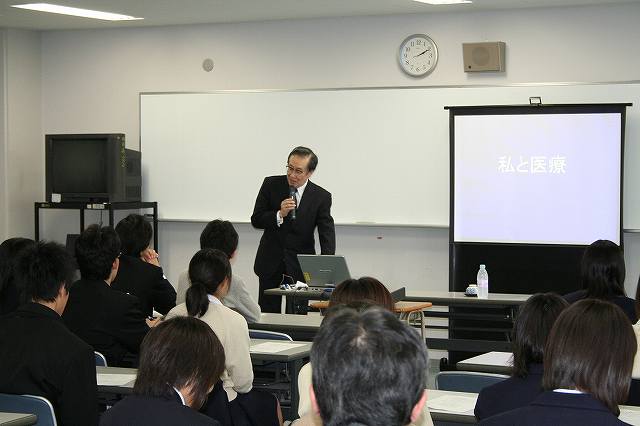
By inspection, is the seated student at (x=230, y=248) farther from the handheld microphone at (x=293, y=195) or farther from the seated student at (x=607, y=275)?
the seated student at (x=607, y=275)

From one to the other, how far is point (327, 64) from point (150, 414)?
22.5ft

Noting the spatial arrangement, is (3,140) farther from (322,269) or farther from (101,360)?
(101,360)

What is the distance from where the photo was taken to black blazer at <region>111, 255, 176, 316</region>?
210 inches

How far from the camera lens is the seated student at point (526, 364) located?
2.94m

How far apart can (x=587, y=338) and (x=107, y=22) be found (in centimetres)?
802

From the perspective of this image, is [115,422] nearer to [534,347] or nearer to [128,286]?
[534,347]

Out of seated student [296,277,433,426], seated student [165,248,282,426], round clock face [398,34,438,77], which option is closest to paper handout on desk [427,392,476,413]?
seated student [296,277,433,426]

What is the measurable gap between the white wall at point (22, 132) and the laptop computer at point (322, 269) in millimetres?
A: 4399

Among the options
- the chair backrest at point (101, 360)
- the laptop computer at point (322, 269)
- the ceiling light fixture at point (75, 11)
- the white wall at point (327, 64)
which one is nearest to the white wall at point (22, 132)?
the white wall at point (327, 64)

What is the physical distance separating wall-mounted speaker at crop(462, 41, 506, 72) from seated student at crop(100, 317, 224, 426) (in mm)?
6194

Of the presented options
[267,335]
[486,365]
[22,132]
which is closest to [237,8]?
[22,132]

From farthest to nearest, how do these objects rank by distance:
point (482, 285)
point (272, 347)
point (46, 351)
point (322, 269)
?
point (482, 285) < point (322, 269) < point (272, 347) < point (46, 351)

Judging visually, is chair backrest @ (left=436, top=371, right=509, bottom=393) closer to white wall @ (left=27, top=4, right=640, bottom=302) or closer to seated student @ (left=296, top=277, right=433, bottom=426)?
seated student @ (left=296, top=277, right=433, bottom=426)

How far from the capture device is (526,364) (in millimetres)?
2957
